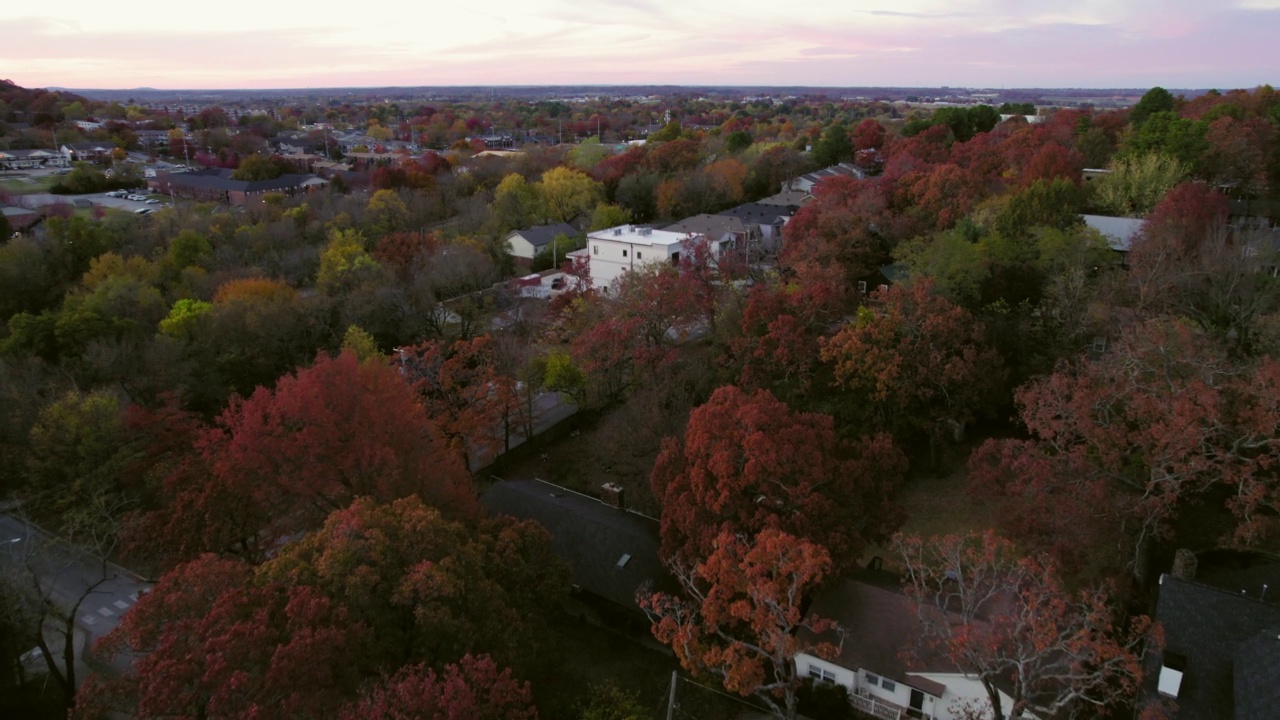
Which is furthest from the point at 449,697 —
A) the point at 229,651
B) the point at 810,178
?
the point at 810,178

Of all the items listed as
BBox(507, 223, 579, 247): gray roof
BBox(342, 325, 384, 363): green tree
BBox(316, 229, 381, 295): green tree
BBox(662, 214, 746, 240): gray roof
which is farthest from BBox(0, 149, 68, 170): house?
BBox(342, 325, 384, 363): green tree

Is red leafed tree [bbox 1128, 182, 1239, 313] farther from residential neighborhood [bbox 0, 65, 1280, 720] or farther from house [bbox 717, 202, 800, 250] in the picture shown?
house [bbox 717, 202, 800, 250]

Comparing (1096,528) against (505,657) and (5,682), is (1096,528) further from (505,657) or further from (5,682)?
(5,682)

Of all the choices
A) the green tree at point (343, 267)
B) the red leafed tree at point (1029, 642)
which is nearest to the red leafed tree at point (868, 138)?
A: the green tree at point (343, 267)

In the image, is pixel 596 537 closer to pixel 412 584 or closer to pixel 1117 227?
pixel 412 584

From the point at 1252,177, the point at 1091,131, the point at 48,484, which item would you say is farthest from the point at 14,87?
the point at 1252,177

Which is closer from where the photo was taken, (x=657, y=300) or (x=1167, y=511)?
(x=1167, y=511)
